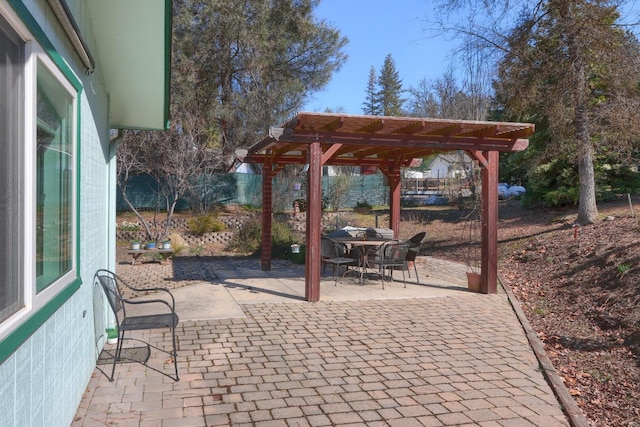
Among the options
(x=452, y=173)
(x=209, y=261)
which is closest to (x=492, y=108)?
(x=452, y=173)

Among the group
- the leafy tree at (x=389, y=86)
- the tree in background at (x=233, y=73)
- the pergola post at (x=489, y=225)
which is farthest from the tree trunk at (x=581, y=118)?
the leafy tree at (x=389, y=86)

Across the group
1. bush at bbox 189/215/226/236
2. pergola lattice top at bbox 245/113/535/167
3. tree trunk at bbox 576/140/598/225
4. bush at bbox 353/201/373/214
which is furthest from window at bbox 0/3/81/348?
bush at bbox 353/201/373/214

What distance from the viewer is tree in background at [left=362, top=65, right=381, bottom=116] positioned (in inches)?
2394

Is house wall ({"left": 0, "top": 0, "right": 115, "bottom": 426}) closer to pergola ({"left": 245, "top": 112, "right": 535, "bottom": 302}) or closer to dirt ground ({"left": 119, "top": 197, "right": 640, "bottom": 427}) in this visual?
pergola ({"left": 245, "top": 112, "right": 535, "bottom": 302})

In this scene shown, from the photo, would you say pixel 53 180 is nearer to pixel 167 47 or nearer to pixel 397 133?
pixel 167 47

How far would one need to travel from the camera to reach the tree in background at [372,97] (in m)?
60.8

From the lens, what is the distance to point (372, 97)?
61094mm

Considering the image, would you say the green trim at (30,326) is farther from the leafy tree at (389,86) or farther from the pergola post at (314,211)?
the leafy tree at (389,86)

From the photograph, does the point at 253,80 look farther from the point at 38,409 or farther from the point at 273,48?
the point at 38,409

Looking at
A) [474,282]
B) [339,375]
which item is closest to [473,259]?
[474,282]

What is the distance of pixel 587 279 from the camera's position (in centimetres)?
821

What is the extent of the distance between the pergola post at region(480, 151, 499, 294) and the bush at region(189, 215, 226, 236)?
9.97 metres

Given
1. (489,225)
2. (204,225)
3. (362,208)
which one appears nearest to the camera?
(489,225)

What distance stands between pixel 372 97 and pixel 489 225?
5422 cm
